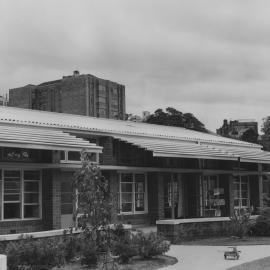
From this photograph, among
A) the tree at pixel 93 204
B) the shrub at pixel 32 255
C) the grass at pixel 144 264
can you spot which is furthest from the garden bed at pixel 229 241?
the shrub at pixel 32 255

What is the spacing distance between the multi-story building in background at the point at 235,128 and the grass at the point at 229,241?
43613 mm

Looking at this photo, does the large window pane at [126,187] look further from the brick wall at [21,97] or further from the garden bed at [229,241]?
the brick wall at [21,97]

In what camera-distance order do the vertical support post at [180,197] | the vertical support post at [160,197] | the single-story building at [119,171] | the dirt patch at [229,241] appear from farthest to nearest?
the vertical support post at [180,197] < the vertical support post at [160,197] < the single-story building at [119,171] < the dirt patch at [229,241]

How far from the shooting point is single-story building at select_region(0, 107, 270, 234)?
20984 millimetres

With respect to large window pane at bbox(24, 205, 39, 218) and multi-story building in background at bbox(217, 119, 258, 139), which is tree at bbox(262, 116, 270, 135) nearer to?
multi-story building in background at bbox(217, 119, 258, 139)

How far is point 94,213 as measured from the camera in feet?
38.1

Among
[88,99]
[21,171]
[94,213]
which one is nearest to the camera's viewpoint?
[94,213]

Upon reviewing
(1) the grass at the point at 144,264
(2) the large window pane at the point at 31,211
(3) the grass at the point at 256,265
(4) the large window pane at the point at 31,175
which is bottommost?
(3) the grass at the point at 256,265

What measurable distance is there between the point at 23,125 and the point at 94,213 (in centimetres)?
1089

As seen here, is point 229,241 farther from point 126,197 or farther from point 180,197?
point 180,197

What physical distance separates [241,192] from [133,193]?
9467 mm

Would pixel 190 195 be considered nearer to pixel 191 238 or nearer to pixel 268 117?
pixel 191 238

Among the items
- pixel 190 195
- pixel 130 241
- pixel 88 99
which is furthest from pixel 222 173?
pixel 88 99

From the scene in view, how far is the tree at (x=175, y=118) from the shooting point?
60.2 m
